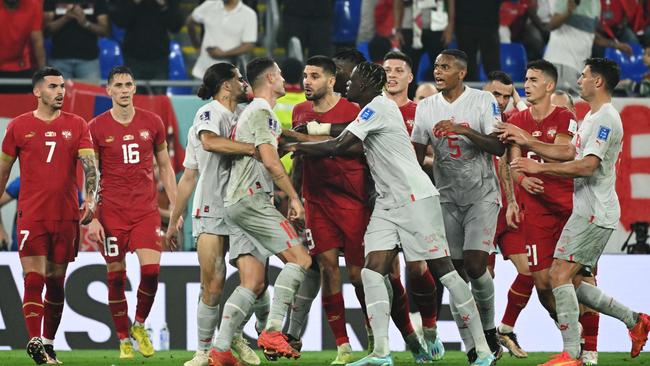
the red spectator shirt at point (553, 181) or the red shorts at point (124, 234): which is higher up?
the red spectator shirt at point (553, 181)

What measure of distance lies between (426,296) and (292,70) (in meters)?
5.43

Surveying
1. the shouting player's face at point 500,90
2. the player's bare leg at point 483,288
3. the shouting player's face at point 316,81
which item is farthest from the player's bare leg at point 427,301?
the shouting player's face at point 500,90

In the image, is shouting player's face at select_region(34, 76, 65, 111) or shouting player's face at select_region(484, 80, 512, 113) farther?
shouting player's face at select_region(484, 80, 512, 113)

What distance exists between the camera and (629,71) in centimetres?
1845

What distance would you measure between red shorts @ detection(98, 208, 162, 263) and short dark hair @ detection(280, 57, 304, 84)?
4.32 metres

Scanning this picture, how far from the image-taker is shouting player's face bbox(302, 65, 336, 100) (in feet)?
35.4

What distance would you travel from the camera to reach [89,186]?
1133 centimetres

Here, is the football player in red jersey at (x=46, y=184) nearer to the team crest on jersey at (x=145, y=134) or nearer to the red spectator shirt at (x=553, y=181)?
the team crest on jersey at (x=145, y=134)

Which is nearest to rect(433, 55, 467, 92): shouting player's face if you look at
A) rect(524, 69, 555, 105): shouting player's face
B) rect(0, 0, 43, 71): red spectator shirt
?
rect(524, 69, 555, 105): shouting player's face

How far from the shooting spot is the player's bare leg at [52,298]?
11547mm

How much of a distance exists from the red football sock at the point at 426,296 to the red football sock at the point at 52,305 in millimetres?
3280

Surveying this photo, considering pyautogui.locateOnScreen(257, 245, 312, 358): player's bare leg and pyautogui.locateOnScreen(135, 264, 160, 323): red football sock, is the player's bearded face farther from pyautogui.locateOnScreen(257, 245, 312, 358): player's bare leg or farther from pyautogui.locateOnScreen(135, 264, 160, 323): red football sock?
pyautogui.locateOnScreen(135, 264, 160, 323): red football sock

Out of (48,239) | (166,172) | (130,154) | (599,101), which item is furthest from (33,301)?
(599,101)

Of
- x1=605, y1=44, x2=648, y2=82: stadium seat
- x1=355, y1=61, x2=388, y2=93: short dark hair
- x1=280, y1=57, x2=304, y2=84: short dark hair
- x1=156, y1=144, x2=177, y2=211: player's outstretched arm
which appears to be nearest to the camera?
x1=355, y1=61, x2=388, y2=93: short dark hair
